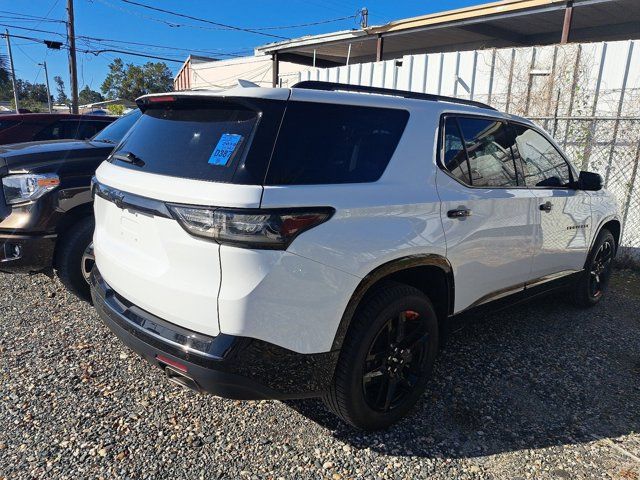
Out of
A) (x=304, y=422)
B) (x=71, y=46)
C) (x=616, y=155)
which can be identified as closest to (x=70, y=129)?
(x=304, y=422)

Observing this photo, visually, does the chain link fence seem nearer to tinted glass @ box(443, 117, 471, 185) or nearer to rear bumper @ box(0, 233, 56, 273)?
tinted glass @ box(443, 117, 471, 185)

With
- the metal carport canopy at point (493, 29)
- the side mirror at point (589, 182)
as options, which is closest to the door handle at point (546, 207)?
the side mirror at point (589, 182)

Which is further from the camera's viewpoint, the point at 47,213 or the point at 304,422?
the point at 47,213

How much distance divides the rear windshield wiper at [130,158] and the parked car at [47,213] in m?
1.26

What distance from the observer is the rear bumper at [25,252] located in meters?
3.51

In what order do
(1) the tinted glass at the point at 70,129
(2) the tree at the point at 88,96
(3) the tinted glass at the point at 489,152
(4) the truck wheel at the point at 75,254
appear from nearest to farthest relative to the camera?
(3) the tinted glass at the point at 489,152, (4) the truck wheel at the point at 75,254, (1) the tinted glass at the point at 70,129, (2) the tree at the point at 88,96

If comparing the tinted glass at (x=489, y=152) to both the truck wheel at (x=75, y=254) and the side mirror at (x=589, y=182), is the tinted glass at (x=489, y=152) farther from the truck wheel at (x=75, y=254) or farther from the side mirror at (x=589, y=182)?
the truck wheel at (x=75, y=254)

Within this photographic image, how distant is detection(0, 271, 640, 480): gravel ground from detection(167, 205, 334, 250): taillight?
124 centimetres

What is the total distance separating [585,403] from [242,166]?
9.04ft

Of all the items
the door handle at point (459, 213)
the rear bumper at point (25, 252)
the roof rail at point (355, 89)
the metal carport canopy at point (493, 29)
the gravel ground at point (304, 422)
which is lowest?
the gravel ground at point (304, 422)

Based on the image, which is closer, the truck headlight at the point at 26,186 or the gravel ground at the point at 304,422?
the gravel ground at the point at 304,422

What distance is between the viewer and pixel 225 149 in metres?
2.10

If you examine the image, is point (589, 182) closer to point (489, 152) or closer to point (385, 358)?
point (489, 152)

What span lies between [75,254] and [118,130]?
1.74m
